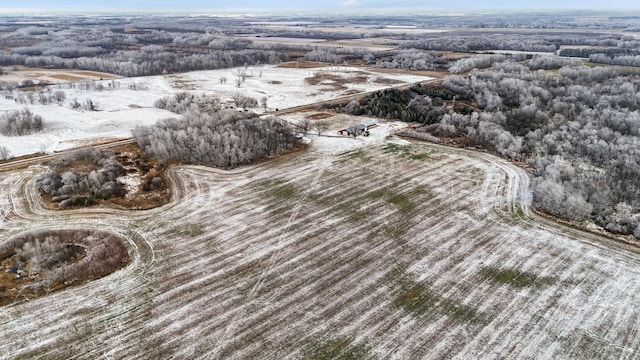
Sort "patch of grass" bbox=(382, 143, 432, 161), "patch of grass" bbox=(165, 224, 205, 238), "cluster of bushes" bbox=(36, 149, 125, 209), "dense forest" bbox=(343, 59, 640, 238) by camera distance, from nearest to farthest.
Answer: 1. "patch of grass" bbox=(165, 224, 205, 238)
2. "cluster of bushes" bbox=(36, 149, 125, 209)
3. "dense forest" bbox=(343, 59, 640, 238)
4. "patch of grass" bbox=(382, 143, 432, 161)

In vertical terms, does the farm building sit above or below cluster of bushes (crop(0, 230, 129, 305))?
above

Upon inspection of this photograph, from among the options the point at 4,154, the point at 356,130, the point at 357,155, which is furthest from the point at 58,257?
the point at 356,130

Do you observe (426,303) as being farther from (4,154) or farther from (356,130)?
(4,154)

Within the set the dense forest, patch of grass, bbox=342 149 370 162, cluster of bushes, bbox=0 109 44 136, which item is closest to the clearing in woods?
the dense forest

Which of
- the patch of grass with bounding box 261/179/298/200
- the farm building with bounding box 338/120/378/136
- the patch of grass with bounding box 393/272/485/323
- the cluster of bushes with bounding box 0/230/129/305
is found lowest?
the patch of grass with bounding box 393/272/485/323

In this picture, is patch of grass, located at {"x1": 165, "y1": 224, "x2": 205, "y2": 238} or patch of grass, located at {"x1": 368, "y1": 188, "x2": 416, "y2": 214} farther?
patch of grass, located at {"x1": 368, "y1": 188, "x2": 416, "y2": 214}

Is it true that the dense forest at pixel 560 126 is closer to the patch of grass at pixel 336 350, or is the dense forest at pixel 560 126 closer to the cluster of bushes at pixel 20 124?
the patch of grass at pixel 336 350

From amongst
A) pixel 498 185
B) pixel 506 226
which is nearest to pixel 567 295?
pixel 506 226

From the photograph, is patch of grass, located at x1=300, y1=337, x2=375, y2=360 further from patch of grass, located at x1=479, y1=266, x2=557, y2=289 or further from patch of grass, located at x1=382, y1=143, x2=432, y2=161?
patch of grass, located at x1=382, y1=143, x2=432, y2=161
